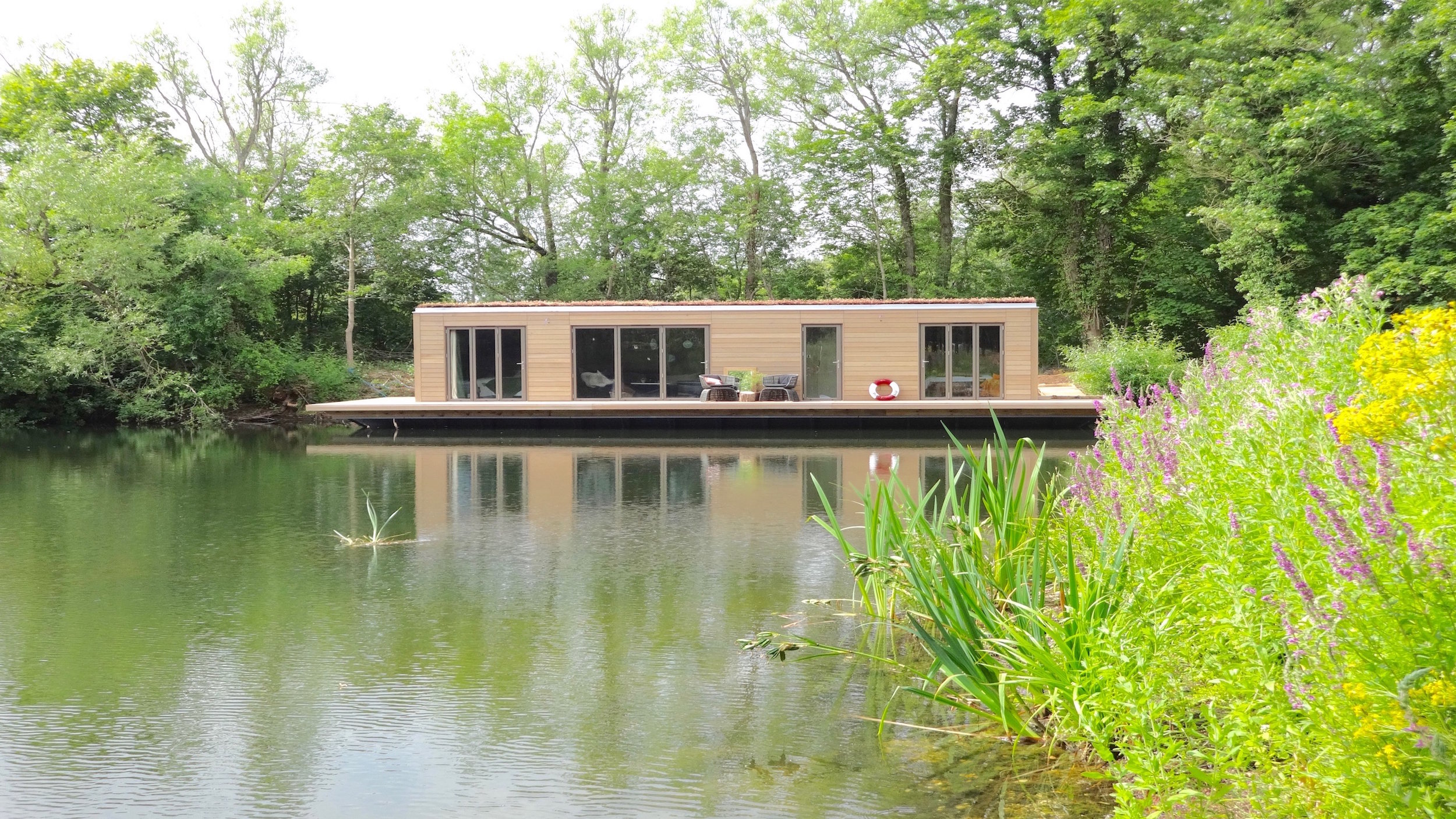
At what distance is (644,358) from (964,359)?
4.88 meters

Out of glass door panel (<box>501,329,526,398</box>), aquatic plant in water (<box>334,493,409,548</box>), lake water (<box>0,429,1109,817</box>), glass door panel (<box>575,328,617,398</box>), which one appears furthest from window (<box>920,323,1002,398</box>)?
aquatic plant in water (<box>334,493,409,548</box>)

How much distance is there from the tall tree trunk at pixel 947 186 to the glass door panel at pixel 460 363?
11108 mm

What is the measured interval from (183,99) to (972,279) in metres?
18.5

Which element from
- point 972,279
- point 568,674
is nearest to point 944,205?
point 972,279

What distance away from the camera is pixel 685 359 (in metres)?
17.8

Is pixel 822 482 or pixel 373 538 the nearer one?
pixel 373 538

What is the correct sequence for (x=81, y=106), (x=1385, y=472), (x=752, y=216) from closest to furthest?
(x=1385, y=472)
(x=81, y=106)
(x=752, y=216)

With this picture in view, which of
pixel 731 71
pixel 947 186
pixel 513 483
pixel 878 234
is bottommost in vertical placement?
pixel 513 483

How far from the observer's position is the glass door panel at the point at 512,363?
58.5 ft

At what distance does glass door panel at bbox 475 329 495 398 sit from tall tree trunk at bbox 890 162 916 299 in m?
10.2

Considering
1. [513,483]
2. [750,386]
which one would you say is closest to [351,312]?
[750,386]

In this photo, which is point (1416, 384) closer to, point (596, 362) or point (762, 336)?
point (762, 336)

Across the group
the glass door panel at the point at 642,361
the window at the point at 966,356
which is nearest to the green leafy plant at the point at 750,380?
the glass door panel at the point at 642,361

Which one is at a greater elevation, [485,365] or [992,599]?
[485,365]
